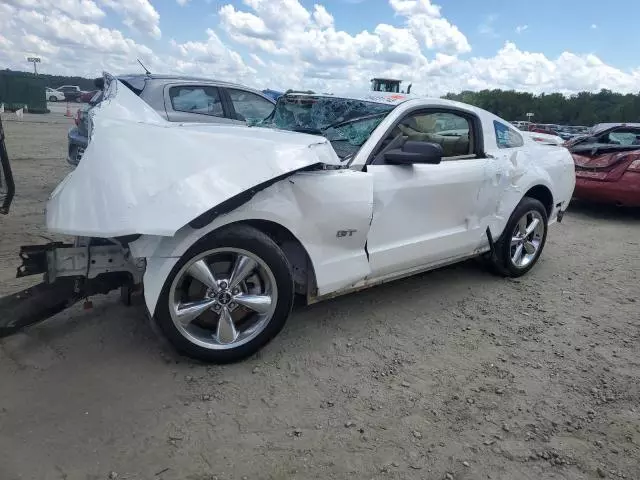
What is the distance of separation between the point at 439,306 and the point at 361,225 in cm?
128

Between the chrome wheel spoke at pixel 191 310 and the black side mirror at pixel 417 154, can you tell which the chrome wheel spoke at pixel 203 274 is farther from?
the black side mirror at pixel 417 154

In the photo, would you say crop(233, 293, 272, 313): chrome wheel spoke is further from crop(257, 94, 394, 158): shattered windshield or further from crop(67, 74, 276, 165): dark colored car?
crop(67, 74, 276, 165): dark colored car

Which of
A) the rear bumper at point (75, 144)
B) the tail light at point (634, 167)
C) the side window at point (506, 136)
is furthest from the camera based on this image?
the tail light at point (634, 167)

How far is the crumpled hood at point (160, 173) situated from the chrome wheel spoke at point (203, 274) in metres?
0.39

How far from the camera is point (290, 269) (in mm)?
3090

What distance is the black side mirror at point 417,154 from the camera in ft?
11.2

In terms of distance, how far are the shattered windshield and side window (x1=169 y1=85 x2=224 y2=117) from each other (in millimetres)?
2878

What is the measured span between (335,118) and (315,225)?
1.21 meters

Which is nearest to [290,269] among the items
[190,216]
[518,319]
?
[190,216]

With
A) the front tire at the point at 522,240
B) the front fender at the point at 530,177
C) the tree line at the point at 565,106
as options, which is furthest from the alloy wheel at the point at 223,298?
the tree line at the point at 565,106

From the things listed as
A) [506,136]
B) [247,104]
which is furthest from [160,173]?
[247,104]

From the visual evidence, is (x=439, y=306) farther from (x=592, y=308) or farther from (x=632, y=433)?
(x=632, y=433)

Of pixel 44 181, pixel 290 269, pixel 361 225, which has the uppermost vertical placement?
pixel 361 225

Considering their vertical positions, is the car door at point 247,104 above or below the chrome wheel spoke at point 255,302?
above
